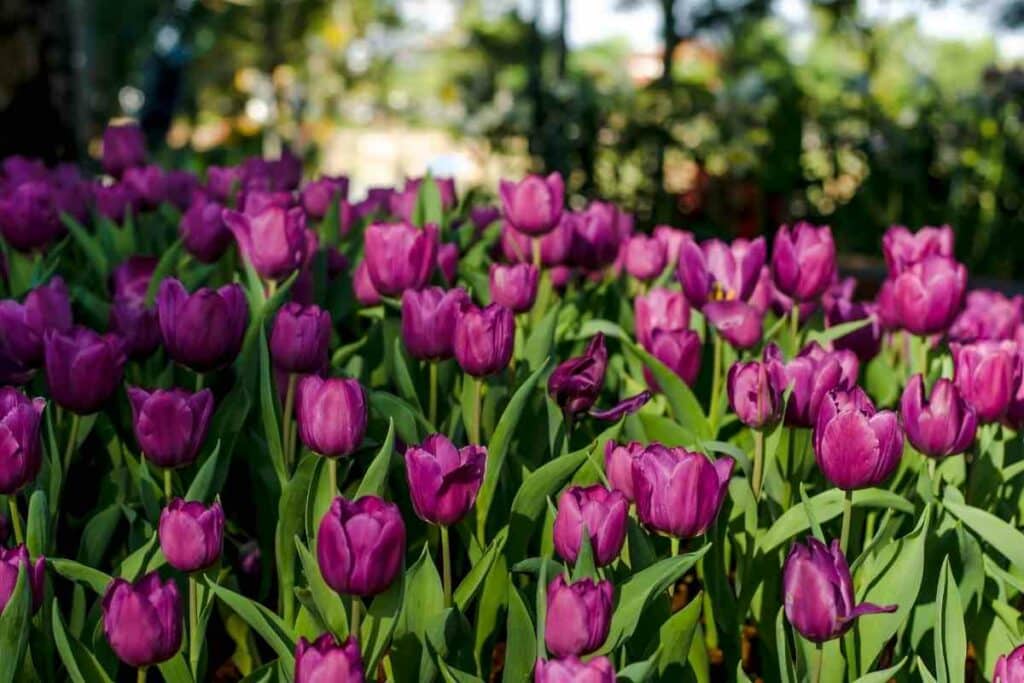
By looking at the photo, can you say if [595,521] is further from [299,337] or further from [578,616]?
[299,337]

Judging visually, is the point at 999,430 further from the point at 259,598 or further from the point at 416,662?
the point at 259,598

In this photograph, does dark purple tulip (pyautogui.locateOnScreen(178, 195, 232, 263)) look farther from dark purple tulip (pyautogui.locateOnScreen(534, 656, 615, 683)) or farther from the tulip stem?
dark purple tulip (pyautogui.locateOnScreen(534, 656, 615, 683))

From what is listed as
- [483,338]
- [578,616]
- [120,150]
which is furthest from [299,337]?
[120,150]

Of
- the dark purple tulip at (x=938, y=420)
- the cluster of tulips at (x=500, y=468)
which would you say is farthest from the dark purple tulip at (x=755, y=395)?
the dark purple tulip at (x=938, y=420)

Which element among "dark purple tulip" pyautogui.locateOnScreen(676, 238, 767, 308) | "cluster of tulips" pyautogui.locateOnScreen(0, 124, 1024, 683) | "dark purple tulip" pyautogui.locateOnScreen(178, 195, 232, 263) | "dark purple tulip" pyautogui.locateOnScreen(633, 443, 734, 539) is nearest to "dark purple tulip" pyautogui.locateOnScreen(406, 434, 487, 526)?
"cluster of tulips" pyautogui.locateOnScreen(0, 124, 1024, 683)

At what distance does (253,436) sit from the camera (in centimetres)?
139

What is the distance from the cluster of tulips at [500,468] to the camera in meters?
1.04

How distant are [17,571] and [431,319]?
499mm

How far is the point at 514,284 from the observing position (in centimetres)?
153

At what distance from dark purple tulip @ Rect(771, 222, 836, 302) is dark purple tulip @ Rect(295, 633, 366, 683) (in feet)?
2.91

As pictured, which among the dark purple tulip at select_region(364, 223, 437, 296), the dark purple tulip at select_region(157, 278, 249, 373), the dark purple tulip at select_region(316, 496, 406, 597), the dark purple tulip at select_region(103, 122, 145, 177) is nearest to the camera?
the dark purple tulip at select_region(316, 496, 406, 597)

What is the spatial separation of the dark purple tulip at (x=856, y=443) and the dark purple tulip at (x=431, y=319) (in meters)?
0.40

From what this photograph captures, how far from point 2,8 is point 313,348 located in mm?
2894

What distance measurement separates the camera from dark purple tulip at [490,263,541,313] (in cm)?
153
